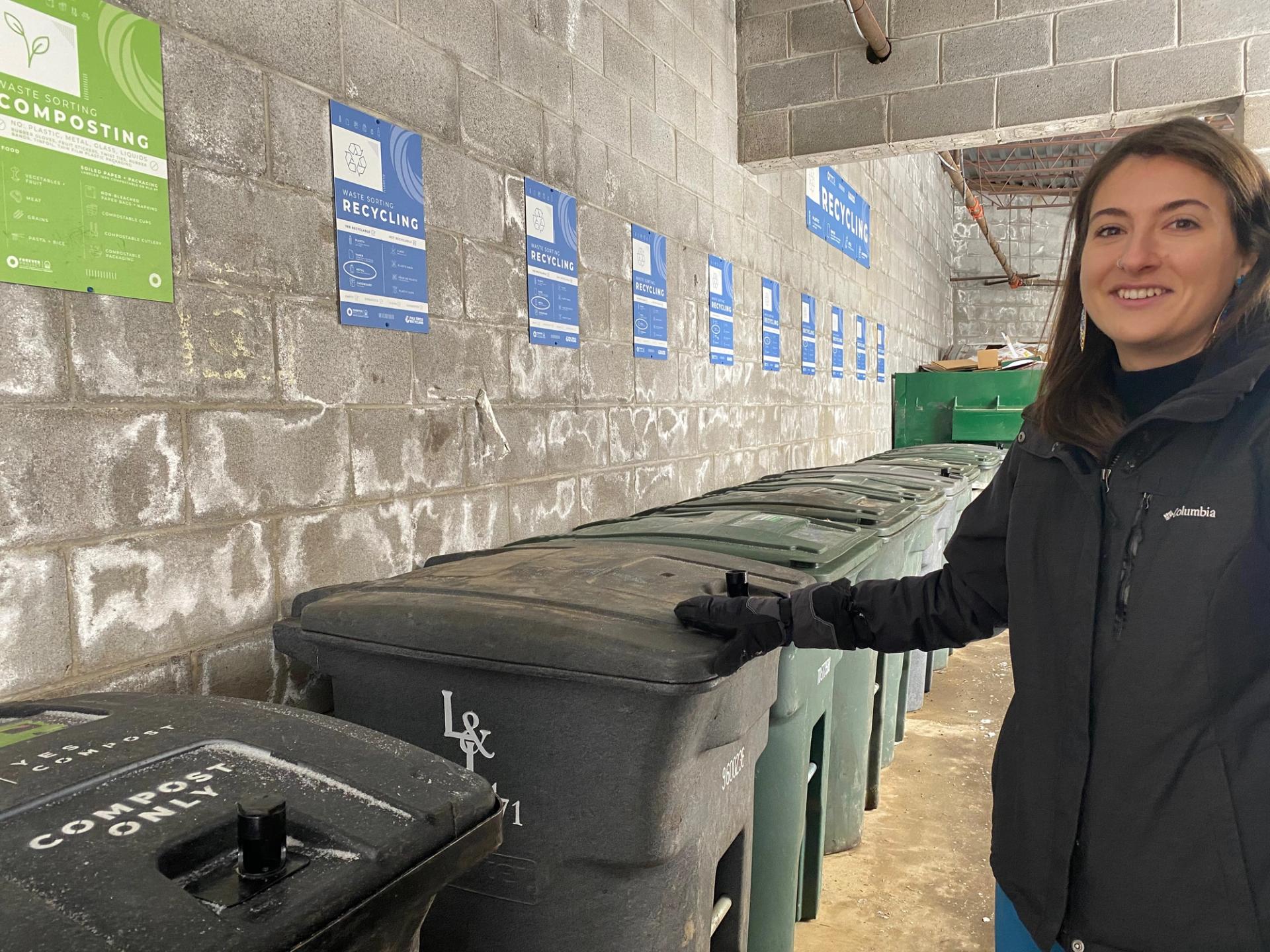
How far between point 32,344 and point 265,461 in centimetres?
52

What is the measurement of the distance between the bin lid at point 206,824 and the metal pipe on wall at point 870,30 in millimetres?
4005

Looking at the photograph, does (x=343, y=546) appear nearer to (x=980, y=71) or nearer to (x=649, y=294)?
(x=649, y=294)

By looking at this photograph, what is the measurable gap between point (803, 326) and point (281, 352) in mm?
4566

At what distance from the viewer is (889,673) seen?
3.26 metres

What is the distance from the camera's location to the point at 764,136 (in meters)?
4.65

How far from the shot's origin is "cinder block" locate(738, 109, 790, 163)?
4.60 m

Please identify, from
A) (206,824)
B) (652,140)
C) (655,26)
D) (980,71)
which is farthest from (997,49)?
(206,824)

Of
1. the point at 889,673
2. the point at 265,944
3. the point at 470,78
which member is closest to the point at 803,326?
the point at 889,673

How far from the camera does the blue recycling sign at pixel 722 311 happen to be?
14.5 ft

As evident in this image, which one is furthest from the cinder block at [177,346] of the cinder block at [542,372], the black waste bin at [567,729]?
the cinder block at [542,372]

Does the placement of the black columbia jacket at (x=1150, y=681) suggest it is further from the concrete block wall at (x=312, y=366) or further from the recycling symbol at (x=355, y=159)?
the recycling symbol at (x=355, y=159)

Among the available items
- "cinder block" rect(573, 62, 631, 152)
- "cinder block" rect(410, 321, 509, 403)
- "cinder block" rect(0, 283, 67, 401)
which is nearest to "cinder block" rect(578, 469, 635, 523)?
"cinder block" rect(410, 321, 509, 403)

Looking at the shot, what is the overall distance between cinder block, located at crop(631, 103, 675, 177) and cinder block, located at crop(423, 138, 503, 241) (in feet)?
3.64

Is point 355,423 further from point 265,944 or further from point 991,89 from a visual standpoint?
point 991,89
